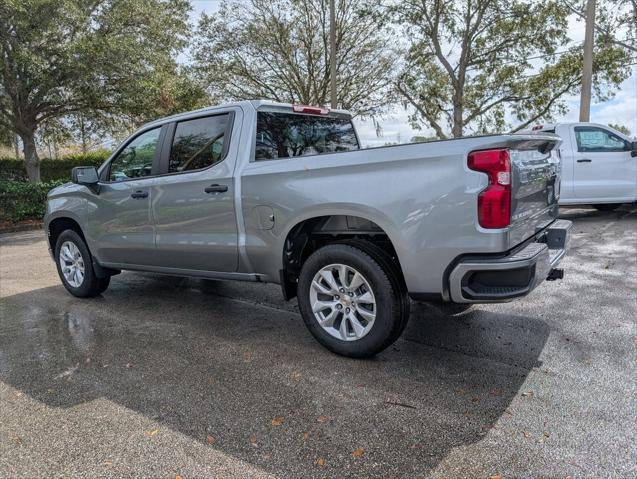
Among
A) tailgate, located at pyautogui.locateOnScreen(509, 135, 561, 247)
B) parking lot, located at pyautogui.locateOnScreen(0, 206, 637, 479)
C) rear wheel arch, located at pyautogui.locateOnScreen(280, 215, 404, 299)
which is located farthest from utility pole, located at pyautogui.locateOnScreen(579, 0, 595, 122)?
rear wheel arch, located at pyautogui.locateOnScreen(280, 215, 404, 299)

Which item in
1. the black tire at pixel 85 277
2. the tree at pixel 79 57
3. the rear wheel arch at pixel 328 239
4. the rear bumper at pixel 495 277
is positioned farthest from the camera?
the tree at pixel 79 57

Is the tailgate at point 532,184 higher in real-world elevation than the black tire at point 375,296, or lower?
higher

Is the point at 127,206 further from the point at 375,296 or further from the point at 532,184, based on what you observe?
the point at 532,184

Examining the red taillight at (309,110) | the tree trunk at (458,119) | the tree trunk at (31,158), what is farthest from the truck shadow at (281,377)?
the tree trunk at (458,119)

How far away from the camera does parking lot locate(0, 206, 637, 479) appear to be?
235cm

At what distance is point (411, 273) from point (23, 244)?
9857 millimetres

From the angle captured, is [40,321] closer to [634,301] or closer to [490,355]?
[490,355]

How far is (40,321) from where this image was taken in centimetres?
467

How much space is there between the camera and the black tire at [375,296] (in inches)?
127

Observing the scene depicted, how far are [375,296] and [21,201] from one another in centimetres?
1287

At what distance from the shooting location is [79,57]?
435 inches

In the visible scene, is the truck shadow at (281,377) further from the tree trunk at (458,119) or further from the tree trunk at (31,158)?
the tree trunk at (458,119)

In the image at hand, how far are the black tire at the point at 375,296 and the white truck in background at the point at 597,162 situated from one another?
23.0ft

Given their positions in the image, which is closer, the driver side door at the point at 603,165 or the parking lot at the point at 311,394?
the parking lot at the point at 311,394
